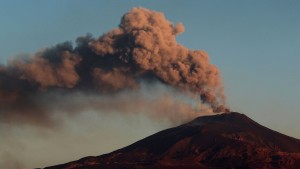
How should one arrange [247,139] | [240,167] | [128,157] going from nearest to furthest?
[240,167] < [128,157] < [247,139]

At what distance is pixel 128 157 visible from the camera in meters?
176

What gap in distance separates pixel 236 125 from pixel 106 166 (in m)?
54.3

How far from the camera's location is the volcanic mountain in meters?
162

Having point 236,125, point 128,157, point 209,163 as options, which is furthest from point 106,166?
point 236,125

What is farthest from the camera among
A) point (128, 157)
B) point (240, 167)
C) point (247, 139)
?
point (247, 139)

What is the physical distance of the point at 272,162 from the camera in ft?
535

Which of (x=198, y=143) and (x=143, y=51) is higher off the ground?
(x=143, y=51)

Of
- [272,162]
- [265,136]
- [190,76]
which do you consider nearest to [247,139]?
[265,136]

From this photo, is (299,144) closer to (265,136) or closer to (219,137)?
(265,136)

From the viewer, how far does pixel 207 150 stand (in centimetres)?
17612

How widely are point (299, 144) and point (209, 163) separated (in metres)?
44.7

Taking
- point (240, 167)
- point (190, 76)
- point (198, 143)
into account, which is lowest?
point (240, 167)

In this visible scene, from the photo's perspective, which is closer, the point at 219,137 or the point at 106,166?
the point at 106,166

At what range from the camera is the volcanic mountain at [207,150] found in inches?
6373
